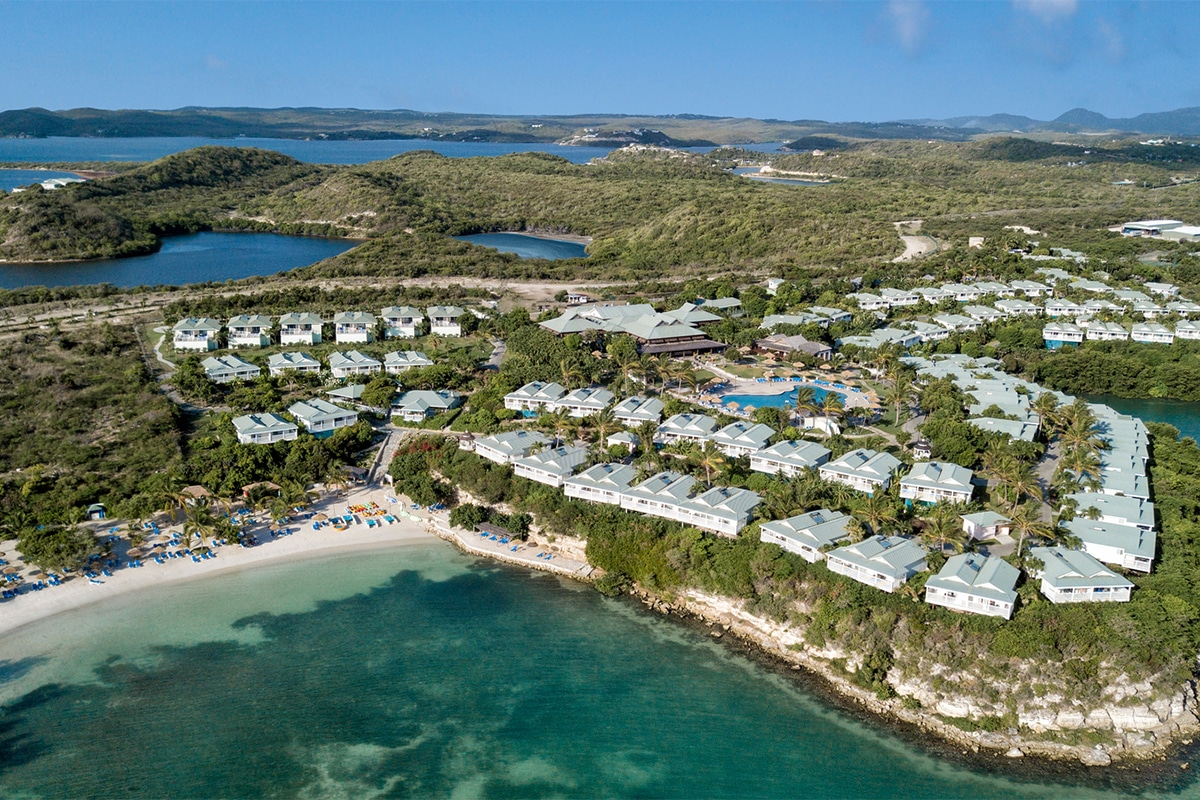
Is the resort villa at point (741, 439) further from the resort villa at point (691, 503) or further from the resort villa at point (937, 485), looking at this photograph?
the resort villa at point (937, 485)

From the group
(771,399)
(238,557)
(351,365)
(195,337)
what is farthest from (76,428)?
(771,399)

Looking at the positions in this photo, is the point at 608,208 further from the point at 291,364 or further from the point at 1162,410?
the point at 1162,410

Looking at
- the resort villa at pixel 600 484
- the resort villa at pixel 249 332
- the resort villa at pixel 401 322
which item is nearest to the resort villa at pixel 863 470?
the resort villa at pixel 600 484

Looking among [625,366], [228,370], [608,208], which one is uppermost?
[608,208]

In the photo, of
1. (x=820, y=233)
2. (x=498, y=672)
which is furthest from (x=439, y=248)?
(x=498, y=672)

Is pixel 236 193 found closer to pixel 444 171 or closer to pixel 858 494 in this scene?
pixel 444 171

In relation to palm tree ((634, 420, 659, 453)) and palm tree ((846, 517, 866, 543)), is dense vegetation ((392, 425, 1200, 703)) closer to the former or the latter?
palm tree ((846, 517, 866, 543))

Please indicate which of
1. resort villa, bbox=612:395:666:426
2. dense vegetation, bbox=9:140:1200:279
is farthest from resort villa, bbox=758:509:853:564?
dense vegetation, bbox=9:140:1200:279
